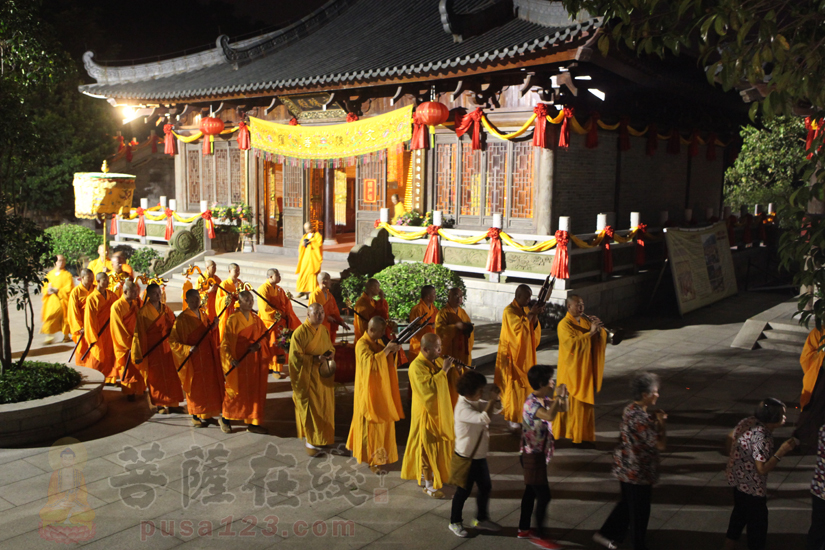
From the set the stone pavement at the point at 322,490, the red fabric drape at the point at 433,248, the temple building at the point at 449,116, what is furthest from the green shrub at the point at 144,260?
the stone pavement at the point at 322,490

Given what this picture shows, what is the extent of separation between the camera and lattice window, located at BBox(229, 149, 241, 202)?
20.2 m

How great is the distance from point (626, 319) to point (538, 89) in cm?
502

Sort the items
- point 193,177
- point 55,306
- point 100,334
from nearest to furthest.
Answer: point 100,334 → point 55,306 → point 193,177

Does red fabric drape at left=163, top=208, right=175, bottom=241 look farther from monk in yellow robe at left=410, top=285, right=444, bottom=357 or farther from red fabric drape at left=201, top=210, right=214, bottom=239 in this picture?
monk in yellow robe at left=410, top=285, right=444, bottom=357

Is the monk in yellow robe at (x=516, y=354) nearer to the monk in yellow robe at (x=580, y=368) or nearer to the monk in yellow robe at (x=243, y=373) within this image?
the monk in yellow robe at (x=580, y=368)

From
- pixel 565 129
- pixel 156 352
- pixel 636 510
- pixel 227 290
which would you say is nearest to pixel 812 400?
pixel 636 510

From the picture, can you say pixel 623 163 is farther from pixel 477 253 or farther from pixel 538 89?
pixel 477 253

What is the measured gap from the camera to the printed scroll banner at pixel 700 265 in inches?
583

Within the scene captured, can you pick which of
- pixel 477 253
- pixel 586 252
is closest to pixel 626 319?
pixel 586 252

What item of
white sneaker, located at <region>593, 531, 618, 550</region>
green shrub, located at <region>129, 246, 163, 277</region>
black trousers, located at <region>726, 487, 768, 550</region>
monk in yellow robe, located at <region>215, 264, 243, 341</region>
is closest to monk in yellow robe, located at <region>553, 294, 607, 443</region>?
white sneaker, located at <region>593, 531, 618, 550</region>

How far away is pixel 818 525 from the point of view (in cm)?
467

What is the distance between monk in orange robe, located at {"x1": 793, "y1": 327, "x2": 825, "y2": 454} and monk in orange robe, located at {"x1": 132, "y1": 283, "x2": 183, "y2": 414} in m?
6.66

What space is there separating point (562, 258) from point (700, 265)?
4.88 m

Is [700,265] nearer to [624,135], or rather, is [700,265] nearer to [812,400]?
[624,135]
